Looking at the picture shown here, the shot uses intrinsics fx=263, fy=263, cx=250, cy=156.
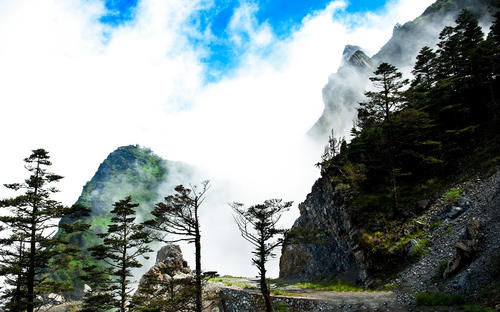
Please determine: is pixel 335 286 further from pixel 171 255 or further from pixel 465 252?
pixel 171 255

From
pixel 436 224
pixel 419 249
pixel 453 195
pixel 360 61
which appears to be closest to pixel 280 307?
pixel 419 249

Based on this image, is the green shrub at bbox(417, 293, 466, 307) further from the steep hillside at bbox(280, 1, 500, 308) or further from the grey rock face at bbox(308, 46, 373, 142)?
the grey rock face at bbox(308, 46, 373, 142)

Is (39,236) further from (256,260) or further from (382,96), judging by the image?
(382,96)

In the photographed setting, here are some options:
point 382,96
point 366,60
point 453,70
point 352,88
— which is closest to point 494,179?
point 382,96

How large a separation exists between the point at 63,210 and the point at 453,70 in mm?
47453

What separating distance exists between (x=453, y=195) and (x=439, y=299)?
13441mm

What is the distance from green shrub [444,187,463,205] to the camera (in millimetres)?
22734

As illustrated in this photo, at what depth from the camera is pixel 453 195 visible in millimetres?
23250

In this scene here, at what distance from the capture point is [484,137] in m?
27.9

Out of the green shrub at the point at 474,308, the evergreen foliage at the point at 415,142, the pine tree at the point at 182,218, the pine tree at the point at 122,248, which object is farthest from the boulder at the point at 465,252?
the pine tree at the point at 122,248

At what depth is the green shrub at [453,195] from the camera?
22734mm

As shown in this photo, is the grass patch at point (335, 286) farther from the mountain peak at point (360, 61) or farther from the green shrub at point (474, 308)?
the mountain peak at point (360, 61)

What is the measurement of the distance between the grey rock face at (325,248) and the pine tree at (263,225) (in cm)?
996

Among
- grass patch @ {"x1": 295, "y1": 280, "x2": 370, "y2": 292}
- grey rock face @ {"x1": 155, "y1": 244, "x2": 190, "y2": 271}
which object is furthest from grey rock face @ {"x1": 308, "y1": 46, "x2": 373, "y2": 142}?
grass patch @ {"x1": 295, "y1": 280, "x2": 370, "y2": 292}
